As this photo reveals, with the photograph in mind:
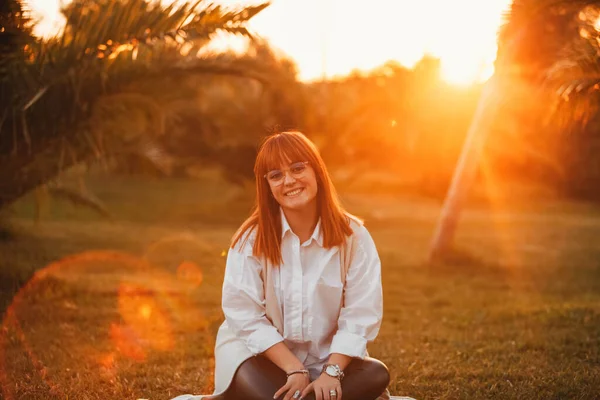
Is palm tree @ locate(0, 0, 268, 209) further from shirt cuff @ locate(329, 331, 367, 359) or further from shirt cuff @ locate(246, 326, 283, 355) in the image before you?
shirt cuff @ locate(329, 331, 367, 359)

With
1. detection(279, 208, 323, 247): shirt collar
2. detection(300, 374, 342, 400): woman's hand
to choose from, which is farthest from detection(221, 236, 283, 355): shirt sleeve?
detection(300, 374, 342, 400): woman's hand

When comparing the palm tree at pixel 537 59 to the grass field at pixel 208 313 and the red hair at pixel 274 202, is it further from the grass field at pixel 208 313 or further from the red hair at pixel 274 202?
the red hair at pixel 274 202

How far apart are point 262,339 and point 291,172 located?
965 mm

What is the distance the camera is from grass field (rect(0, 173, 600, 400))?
497cm

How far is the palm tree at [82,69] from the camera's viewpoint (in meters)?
6.70

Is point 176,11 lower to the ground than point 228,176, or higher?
higher

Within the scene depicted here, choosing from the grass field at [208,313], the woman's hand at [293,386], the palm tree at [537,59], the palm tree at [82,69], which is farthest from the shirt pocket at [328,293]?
the palm tree at [82,69]

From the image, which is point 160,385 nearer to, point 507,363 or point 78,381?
point 78,381

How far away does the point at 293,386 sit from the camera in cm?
339

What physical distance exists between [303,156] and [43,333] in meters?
3.87

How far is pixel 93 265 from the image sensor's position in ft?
33.6

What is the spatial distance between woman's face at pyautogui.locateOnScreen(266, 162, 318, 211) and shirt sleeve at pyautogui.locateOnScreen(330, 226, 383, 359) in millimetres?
401

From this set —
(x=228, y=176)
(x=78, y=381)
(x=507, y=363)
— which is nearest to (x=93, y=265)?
(x=78, y=381)

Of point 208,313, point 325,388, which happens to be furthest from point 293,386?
point 208,313
